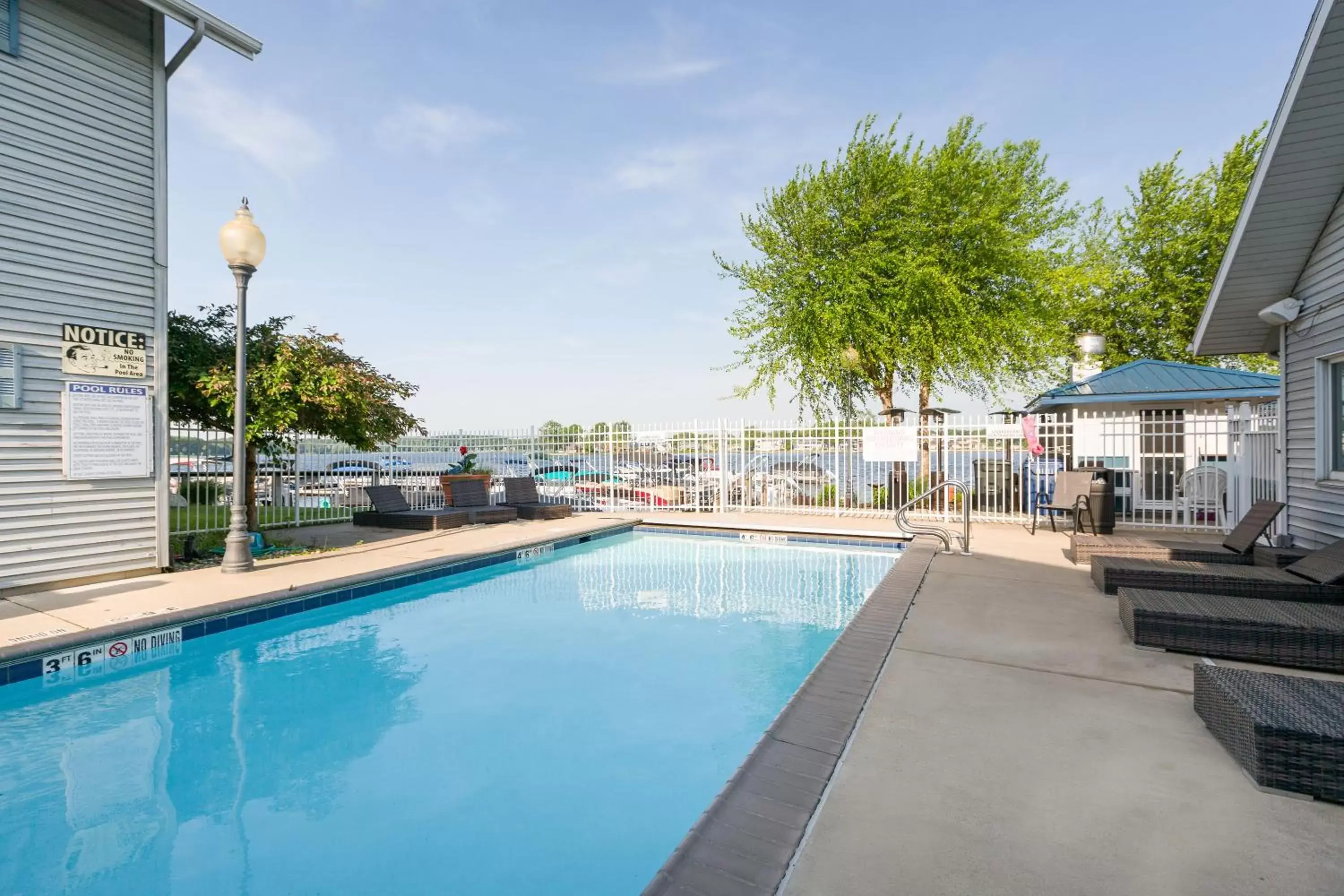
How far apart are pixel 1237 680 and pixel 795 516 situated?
996 centimetres

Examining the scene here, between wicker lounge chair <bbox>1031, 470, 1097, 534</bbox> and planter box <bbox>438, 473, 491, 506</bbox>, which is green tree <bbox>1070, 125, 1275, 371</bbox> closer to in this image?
wicker lounge chair <bbox>1031, 470, 1097, 534</bbox>

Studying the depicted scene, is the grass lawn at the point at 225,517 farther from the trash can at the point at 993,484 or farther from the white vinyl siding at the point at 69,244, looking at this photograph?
the trash can at the point at 993,484

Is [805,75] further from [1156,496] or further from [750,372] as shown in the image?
[1156,496]

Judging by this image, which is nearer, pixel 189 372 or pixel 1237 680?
pixel 1237 680

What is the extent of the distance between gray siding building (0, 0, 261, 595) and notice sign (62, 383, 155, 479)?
0.01 metres

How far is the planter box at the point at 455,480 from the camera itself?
13.1 m

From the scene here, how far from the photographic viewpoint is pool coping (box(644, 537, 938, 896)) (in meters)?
1.82

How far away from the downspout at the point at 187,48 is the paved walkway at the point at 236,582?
556cm

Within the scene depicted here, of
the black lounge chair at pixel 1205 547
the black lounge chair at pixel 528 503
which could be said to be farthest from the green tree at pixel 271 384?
the black lounge chair at pixel 1205 547

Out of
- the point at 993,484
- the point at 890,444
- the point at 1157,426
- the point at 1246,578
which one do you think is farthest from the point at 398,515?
the point at 1157,426

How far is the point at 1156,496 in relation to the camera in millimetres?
11969

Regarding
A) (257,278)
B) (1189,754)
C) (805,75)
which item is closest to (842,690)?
(1189,754)

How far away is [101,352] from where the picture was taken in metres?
6.38

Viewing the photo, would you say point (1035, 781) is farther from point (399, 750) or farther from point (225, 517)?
point (225, 517)
